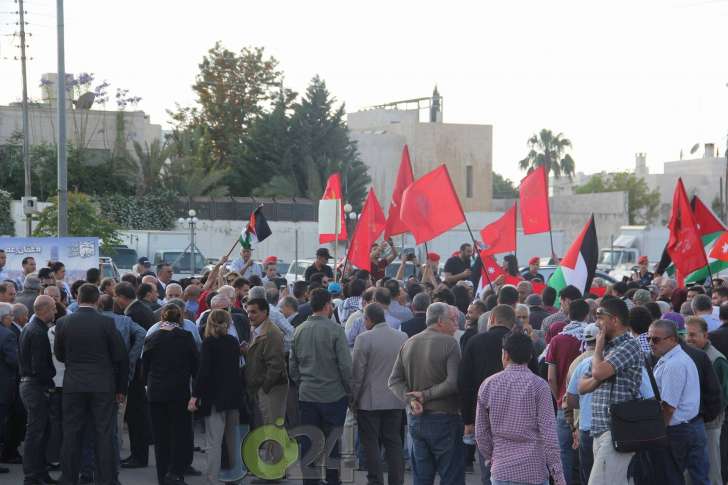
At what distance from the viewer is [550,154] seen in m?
86.9

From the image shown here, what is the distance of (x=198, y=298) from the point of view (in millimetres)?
13109

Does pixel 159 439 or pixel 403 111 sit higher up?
pixel 403 111

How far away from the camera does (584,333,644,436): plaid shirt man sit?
727 centimetres

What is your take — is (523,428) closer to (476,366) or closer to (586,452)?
(586,452)

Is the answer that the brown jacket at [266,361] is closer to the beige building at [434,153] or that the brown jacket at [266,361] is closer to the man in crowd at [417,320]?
the man in crowd at [417,320]

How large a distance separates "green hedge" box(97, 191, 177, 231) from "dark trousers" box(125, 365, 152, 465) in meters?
36.3

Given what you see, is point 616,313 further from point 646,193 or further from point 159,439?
point 646,193

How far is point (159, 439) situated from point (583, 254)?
6864 mm

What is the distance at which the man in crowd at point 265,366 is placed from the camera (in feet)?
33.5

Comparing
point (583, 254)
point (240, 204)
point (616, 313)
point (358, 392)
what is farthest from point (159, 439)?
point (240, 204)

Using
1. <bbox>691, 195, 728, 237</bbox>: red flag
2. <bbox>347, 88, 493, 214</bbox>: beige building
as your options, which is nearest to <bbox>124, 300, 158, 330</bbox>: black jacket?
<bbox>691, 195, 728, 237</bbox>: red flag

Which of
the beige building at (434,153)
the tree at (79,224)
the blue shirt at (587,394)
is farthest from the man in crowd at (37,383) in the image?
the beige building at (434,153)

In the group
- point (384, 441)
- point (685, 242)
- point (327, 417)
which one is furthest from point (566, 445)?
→ point (685, 242)

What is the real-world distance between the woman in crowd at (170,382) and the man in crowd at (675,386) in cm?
419
